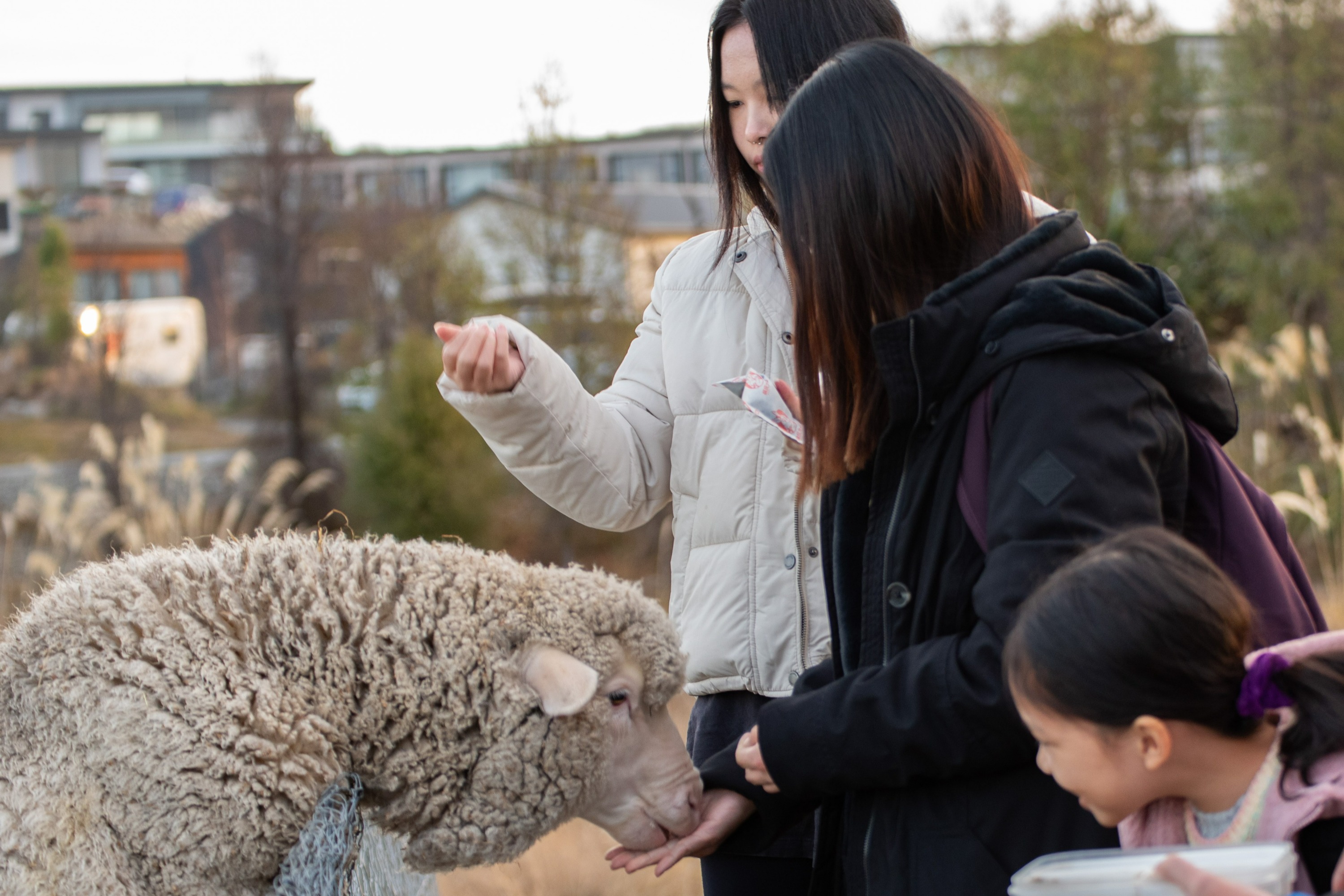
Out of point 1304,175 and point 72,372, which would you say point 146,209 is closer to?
point 72,372

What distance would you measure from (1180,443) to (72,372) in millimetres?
23729

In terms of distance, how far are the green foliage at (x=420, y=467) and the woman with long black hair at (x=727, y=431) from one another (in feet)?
29.6

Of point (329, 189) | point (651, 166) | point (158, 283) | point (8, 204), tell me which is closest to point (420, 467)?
point (329, 189)

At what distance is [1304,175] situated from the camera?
16.2m

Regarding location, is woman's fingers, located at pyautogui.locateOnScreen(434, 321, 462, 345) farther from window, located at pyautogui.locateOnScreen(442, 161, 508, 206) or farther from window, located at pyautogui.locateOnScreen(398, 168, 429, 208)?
window, located at pyautogui.locateOnScreen(442, 161, 508, 206)

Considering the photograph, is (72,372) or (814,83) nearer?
(814,83)

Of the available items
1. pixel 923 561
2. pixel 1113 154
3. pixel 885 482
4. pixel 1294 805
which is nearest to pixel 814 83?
pixel 885 482

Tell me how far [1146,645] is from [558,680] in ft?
3.43

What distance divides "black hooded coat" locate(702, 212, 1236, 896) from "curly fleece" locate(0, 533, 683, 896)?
55 centimetres

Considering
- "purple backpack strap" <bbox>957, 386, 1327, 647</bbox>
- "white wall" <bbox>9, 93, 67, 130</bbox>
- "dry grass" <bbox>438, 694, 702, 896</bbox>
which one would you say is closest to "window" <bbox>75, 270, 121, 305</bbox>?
"dry grass" <bbox>438, 694, 702, 896</bbox>

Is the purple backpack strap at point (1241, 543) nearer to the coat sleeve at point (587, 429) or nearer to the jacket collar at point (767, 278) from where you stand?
the jacket collar at point (767, 278)

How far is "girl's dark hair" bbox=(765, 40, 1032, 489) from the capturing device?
1699 mm

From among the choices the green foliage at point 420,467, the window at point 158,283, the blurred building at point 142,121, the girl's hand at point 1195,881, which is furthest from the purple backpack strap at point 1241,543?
the blurred building at point 142,121

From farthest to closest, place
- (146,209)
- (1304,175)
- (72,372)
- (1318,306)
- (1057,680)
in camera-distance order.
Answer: (146,209), (72,372), (1304,175), (1318,306), (1057,680)
